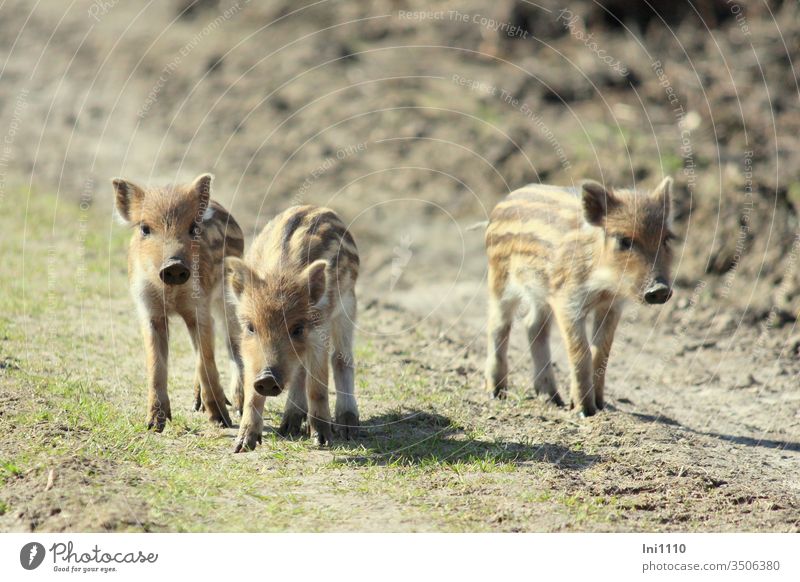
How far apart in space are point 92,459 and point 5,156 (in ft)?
34.4

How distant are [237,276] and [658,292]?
10.6 feet

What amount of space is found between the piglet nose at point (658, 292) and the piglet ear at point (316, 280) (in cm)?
261

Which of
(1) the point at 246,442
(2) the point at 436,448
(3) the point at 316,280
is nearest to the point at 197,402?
(1) the point at 246,442

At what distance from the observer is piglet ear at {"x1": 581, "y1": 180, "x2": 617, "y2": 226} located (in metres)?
8.42

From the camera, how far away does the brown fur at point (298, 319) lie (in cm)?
694

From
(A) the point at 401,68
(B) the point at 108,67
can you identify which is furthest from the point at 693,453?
(B) the point at 108,67

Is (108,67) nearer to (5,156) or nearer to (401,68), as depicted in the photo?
(5,156)

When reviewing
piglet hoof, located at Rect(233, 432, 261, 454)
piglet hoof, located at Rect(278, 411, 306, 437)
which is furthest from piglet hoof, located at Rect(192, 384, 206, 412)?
piglet hoof, located at Rect(233, 432, 261, 454)

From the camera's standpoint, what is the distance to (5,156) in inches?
619

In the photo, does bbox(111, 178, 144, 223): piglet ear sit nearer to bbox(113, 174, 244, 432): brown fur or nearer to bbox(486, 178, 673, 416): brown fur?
bbox(113, 174, 244, 432): brown fur

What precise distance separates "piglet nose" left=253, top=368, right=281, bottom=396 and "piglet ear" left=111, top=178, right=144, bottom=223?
6.25ft

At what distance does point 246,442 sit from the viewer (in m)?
7.00

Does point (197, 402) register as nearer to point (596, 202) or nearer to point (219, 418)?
point (219, 418)

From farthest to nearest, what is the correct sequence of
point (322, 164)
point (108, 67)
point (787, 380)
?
1. point (108, 67)
2. point (322, 164)
3. point (787, 380)
